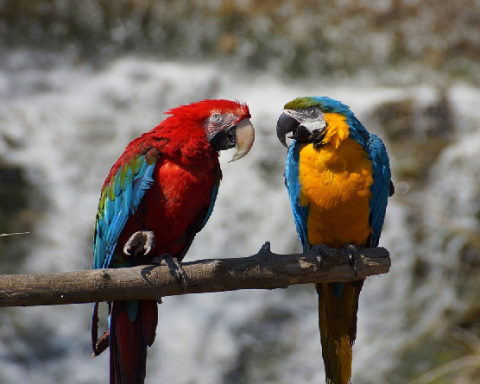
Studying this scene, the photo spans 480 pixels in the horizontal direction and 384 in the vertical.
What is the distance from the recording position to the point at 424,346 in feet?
15.8

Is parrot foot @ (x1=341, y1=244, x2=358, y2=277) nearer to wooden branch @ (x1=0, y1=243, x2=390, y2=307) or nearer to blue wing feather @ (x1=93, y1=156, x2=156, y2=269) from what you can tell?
wooden branch @ (x1=0, y1=243, x2=390, y2=307)

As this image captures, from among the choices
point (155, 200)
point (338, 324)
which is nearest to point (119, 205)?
point (155, 200)

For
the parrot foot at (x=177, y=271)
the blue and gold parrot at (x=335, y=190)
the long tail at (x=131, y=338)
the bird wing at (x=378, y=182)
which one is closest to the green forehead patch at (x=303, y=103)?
the blue and gold parrot at (x=335, y=190)

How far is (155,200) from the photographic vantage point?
2.54 m

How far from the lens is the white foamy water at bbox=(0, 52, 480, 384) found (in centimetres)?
487

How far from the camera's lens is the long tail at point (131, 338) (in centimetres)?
249

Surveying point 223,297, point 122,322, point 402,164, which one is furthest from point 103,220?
point 402,164

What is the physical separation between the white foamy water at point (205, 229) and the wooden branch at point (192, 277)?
259cm

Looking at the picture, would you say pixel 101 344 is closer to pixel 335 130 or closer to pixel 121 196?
pixel 121 196

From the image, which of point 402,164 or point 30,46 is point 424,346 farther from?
point 30,46

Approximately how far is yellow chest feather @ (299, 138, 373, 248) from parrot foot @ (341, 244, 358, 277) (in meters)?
0.10

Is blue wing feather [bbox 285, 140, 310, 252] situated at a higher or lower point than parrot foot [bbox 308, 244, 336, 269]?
higher

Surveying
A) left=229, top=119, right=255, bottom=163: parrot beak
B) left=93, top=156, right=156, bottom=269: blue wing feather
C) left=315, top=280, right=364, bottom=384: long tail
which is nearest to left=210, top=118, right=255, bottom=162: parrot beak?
left=229, top=119, right=255, bottom=163: parrot beak

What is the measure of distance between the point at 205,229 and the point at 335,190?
2.91 m
